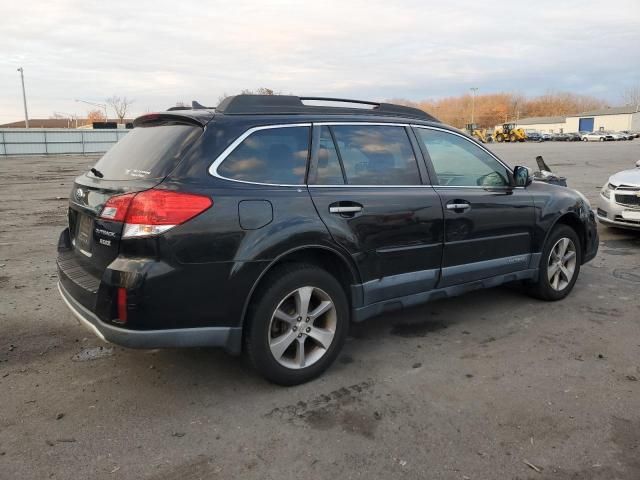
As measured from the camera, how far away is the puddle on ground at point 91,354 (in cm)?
393

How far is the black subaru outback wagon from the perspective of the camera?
3.01 m

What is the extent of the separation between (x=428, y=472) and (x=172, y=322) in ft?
5.17

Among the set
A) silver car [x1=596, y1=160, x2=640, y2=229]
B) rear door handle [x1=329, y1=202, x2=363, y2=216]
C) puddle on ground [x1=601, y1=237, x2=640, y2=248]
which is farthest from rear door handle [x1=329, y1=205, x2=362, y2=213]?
silver car [x1=596, y1=160, x2=640, y2=229]

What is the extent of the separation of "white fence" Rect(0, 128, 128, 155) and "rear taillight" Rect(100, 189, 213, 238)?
3704 centimetres

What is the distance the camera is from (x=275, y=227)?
325 centimetres

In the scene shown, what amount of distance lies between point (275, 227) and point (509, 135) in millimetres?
84031

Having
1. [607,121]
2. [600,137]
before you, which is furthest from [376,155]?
[607,121]

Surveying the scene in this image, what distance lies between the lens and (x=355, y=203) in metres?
3.65

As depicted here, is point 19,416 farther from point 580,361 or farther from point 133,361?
point 580,361

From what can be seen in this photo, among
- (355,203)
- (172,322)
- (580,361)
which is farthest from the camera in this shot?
(580,361)

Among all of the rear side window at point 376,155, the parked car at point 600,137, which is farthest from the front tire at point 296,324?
the parked car at point 600,137

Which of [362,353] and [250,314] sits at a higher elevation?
[250,314]

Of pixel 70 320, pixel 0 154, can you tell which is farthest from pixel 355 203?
pixel 0 154

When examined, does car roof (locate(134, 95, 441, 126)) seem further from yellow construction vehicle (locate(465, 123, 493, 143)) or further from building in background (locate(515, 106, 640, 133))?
building in background (locate(515, 106, 640, 133))
